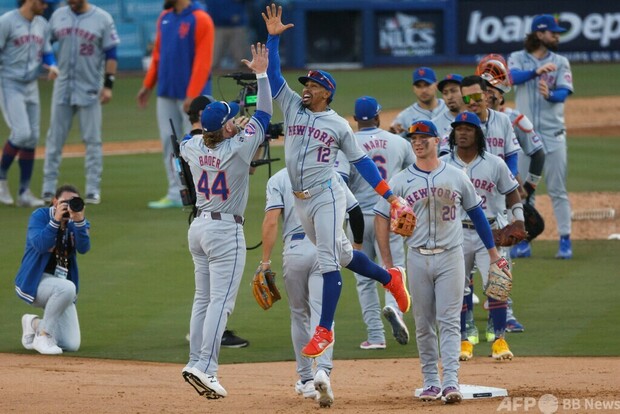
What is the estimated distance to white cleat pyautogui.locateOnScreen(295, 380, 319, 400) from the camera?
8123 millimetres

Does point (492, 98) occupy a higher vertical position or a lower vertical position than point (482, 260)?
higher

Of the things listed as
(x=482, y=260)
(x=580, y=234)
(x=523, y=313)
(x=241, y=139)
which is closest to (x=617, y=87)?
(x=580, y=234)

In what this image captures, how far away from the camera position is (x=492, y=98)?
1054 centimetres

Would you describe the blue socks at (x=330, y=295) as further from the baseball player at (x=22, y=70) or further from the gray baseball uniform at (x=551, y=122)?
the baseball player at (x=22, y=70)

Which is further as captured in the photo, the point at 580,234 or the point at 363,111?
the point at 580,234

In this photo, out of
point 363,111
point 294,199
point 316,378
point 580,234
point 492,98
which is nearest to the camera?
point 316,378

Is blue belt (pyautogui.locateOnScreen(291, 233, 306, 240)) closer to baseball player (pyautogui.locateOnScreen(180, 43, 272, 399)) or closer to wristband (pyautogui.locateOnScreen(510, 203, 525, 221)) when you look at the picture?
baseball player (pyautogui.locateOnScreen(180, 43, 272, 399))

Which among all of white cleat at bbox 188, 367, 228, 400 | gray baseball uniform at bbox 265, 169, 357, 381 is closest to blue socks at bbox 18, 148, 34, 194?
gray baseball uniform at bbox 265, 169, 357, 381

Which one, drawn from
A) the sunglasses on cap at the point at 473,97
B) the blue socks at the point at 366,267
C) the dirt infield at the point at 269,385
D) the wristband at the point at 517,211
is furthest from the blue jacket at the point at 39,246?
the wristband at the point at 517,211

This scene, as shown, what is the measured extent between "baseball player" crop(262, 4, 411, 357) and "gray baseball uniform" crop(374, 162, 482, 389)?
0.27 metres

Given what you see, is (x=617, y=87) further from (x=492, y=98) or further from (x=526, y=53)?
(x=492, y=98)

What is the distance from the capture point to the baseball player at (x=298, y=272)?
26.8 feet

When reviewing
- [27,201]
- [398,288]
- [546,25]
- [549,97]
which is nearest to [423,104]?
[549,97]

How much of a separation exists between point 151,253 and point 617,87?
1758cm
